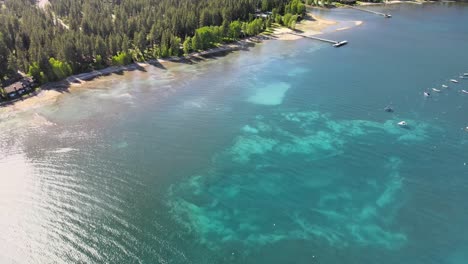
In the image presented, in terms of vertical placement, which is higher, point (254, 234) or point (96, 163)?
point (96, 163)

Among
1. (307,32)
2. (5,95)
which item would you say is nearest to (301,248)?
(5,95)

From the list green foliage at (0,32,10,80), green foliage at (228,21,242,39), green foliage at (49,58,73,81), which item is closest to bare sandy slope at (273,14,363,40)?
green foliage at (228,21,242,39)

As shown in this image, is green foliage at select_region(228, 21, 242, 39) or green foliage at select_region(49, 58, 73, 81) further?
green foliage at select_region(228, 21, 242, 39)

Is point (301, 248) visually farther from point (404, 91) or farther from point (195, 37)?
point (195, 37)

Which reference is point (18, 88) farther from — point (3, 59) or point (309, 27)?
point (309, 27)

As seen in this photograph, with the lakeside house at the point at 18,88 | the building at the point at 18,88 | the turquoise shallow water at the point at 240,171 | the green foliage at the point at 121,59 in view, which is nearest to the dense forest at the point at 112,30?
the green foliage at the point at 121,59

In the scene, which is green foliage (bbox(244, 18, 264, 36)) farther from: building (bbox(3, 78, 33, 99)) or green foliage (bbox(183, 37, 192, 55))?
building (bbox(3, 78, 33, 99))

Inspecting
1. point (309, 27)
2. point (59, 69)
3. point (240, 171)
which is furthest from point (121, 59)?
point (309, 27)
